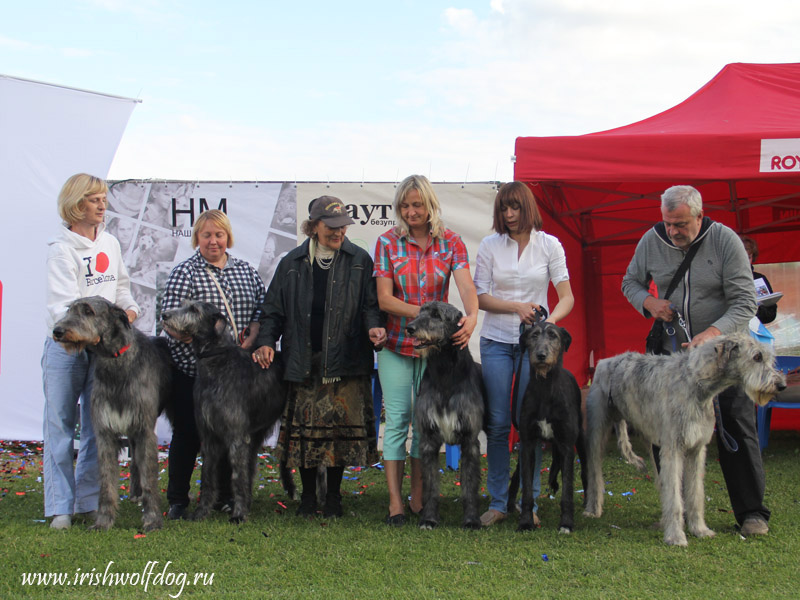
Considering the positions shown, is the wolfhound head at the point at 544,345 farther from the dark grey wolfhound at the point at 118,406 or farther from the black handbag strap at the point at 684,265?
the dark grey wolfhound at the point at 118,406

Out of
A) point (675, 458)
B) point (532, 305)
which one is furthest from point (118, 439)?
point (675, 458)

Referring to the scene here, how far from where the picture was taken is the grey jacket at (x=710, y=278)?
413 centimetres

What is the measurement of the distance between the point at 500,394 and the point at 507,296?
62cm

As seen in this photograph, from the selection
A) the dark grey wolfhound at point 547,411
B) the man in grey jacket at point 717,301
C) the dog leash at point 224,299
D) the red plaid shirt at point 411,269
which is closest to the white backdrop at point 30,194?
the dog leash at point 224,299

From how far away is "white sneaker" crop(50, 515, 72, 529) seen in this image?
4.45 meters

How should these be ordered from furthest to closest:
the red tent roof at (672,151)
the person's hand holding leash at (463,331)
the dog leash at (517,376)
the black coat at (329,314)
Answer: the red tent roof at (672,151) → the black coat at (329,314) → the dog leash at (517,376) → the person's hand holding leash at (463,331)

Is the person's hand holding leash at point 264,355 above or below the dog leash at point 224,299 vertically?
below

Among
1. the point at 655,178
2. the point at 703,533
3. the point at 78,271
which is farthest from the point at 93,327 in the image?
the point at 655,178

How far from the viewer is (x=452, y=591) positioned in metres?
3.30

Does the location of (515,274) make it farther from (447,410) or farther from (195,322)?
(195,322)

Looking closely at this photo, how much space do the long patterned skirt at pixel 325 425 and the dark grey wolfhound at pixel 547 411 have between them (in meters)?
1.05

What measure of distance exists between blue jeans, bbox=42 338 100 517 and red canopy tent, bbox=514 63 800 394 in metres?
3.87

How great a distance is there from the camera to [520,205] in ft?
14.6

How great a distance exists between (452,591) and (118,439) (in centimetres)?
234
